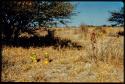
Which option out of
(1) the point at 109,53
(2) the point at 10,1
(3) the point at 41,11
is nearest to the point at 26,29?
(3) the point at 41,11

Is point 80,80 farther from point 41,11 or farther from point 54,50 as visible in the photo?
point 41,11

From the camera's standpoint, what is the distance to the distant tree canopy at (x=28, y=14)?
11705mm

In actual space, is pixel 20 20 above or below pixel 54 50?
above

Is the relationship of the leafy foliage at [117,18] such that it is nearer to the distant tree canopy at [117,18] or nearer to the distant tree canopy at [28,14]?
the distant tree canopy at [117,18]

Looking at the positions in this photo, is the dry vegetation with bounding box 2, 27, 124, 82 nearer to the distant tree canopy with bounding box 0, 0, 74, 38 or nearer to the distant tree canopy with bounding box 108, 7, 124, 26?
the distant tree canopy with bounding box 0, 0, 74, 38

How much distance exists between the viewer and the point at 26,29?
44.9 feet

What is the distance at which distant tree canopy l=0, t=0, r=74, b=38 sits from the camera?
11.7m

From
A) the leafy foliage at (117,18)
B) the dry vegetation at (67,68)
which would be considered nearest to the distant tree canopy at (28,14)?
the dry vegetation at (67,68)

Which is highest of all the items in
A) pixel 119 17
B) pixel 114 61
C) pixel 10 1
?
pixel 10 1

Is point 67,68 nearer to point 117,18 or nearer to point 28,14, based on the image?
point 28,14

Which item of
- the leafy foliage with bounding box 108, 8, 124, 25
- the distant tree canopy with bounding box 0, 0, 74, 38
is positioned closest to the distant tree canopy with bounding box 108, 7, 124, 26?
the leafy foliage with bounding box 108, 8, 124, 25

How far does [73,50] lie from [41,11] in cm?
228

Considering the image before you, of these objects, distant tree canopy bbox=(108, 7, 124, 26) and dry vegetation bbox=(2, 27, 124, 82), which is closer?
dry vegetation bbox=(2, 27, 124, 82)

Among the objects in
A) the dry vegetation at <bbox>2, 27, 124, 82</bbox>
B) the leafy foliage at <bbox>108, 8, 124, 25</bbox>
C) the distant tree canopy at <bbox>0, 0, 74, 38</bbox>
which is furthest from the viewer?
the leafy foliage at <bbox>108, 8, 124, 25</bbox>
